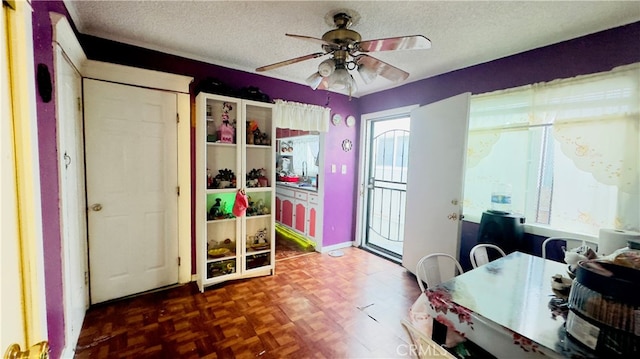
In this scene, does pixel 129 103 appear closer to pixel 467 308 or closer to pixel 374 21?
pixel 374 21

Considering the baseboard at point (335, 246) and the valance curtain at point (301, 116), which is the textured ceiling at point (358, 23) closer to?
Answer: the valance curtain at point (301, 116)

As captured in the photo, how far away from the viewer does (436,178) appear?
2736mm

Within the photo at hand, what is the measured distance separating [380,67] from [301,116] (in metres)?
1.73

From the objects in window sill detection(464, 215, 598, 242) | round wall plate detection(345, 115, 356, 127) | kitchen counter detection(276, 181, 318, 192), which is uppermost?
round wall plate detection(345, 115, 356, 127)

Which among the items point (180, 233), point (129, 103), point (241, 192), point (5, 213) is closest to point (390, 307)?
point (241, 192)

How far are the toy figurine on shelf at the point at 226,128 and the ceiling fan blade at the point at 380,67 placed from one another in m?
1.50

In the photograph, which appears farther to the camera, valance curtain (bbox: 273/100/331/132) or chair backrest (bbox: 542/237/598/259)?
valance curtain (bbox: 273/100/331/132)

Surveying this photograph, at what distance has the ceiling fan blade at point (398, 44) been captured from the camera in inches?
55.2

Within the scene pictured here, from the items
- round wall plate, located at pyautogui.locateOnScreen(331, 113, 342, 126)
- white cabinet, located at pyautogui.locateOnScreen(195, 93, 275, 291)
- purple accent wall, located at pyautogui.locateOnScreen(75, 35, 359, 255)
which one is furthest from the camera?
round wall plate, located at pyautogui.locateOnScreen(331, 113, 342, 126)

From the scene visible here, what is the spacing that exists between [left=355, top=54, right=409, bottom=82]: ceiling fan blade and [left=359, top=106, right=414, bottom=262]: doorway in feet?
5.93

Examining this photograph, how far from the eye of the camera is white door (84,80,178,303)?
2.22 meters

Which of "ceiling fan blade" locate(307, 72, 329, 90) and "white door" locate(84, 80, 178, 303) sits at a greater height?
"ceiling fan blade" locate(307, 72, 329, 90)

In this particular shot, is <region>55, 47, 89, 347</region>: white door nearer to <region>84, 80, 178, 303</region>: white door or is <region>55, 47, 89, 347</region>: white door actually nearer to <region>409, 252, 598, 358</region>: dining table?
<region>84, 80, 178, 303</region>: white door

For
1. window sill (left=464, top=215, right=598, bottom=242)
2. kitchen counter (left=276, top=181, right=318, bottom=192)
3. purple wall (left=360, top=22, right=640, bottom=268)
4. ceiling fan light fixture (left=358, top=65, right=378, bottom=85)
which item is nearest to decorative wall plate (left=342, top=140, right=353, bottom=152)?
kitchen counter (left=276, top=181, right=318, bottom=192)
